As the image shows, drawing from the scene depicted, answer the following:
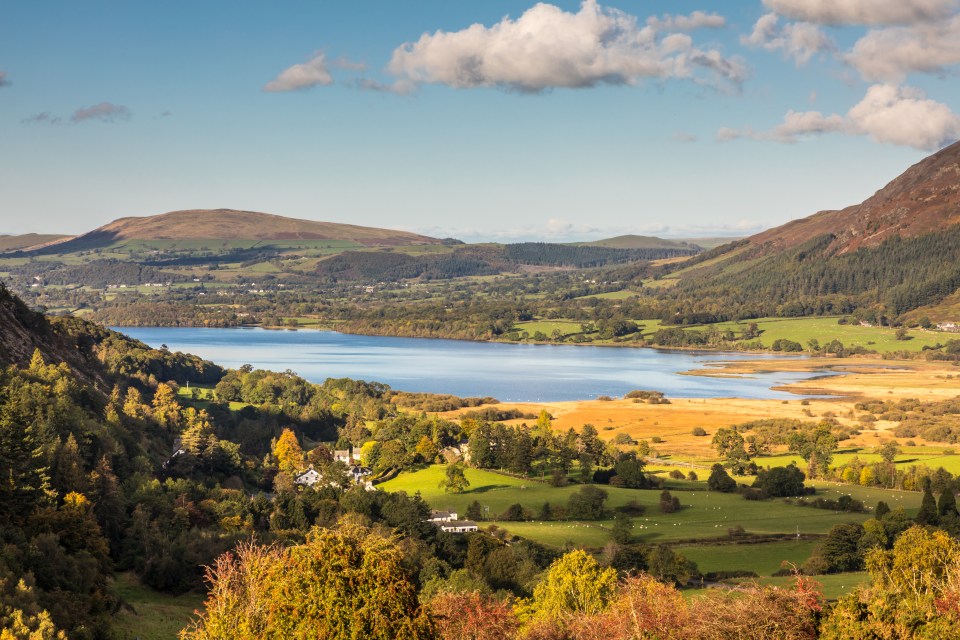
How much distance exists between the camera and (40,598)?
2220cm

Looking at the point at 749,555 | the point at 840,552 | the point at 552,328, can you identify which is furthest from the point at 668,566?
the point at 552,328

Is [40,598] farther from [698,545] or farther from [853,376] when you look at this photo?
[853,376]

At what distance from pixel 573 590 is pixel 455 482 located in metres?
28.7

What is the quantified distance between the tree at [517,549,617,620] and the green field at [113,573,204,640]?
9.87m

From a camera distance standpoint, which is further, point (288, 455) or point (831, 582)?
point (288, 455)

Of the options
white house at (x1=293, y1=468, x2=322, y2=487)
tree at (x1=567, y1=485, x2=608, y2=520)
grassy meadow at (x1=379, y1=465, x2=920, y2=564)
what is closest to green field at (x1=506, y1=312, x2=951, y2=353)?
grassy meadow at (x1=379, y1=465, x2=920, y2=564)

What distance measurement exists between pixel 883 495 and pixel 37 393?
44.4 meters

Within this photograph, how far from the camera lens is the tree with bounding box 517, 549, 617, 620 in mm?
28688

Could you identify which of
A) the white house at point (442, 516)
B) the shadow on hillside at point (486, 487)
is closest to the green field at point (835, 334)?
the shadow on hillside at point (486, 487)

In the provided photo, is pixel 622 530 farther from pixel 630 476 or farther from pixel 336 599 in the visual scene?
pixel 336 599

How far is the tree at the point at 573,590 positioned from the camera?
94.1 feet

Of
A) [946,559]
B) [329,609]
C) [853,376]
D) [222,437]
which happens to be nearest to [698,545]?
[946,559]

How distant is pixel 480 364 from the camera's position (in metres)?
142

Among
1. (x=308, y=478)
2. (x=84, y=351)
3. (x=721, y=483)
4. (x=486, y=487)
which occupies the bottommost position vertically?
(x=308, y=478)
